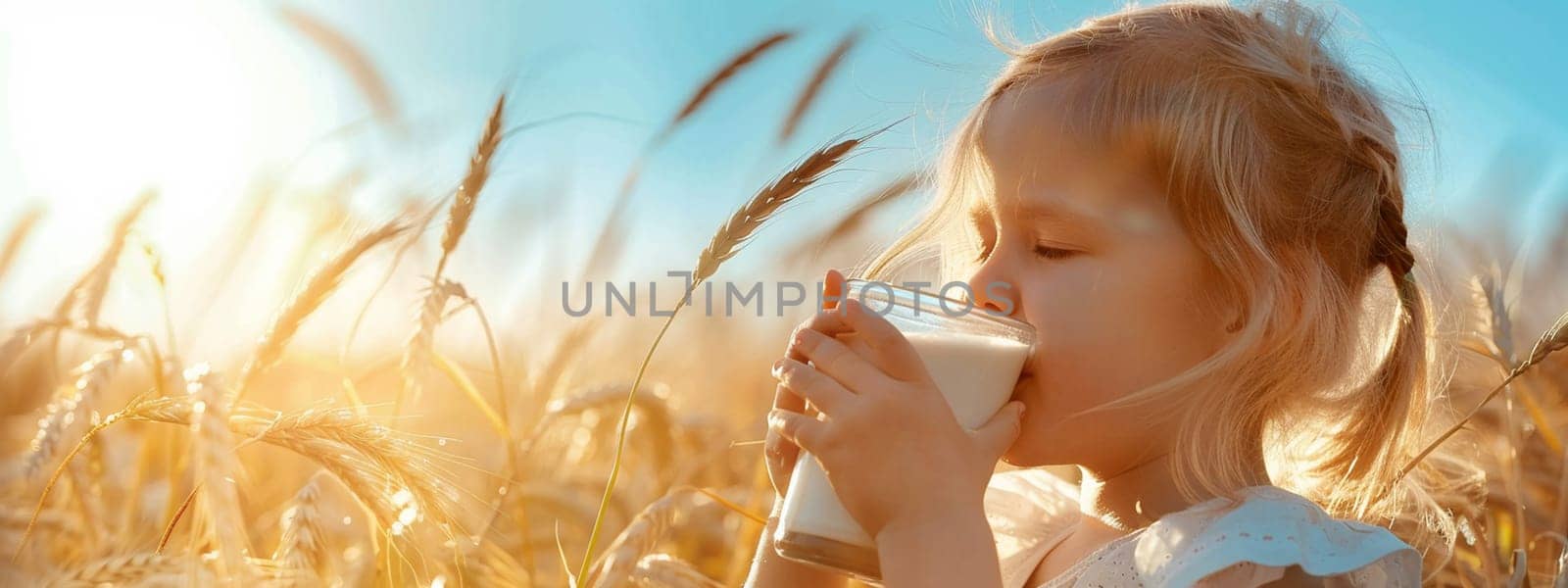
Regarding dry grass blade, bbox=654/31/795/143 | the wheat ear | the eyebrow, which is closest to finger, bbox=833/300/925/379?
the eyebrow

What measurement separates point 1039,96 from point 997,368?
0.42 m

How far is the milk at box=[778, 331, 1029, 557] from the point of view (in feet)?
4.15

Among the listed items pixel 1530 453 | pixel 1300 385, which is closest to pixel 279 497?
pixel 1300 385

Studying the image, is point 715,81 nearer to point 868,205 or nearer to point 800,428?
point 868,205

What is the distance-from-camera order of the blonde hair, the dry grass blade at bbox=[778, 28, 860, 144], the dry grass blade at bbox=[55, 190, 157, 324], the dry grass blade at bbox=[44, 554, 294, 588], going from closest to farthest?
the dry grass blade at bbox=[44, 554, 294, 588] → the blonde hair → the dry grass blade at bbox=[55, 190, 157, 324] → the dry grass blade at bbox=[778, 28, 860, 144]

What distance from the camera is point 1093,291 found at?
1.34m

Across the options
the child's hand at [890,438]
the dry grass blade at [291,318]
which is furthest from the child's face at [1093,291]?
the dry grass blade at [291,318]

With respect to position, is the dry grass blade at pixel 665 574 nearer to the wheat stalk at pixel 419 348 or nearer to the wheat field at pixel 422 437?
the wheat field at pixel 422 437

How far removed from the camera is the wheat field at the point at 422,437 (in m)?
1.20

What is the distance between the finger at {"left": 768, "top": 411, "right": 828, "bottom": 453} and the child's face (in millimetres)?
252

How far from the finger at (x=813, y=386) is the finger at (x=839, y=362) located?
1 centimetres

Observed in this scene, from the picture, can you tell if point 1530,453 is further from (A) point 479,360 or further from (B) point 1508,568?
(A) point 479,360

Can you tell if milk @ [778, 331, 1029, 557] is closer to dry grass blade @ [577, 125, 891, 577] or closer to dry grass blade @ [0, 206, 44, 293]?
dry grass blade @ [577, 125, 891, 577]

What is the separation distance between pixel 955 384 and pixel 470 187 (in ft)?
2.37
